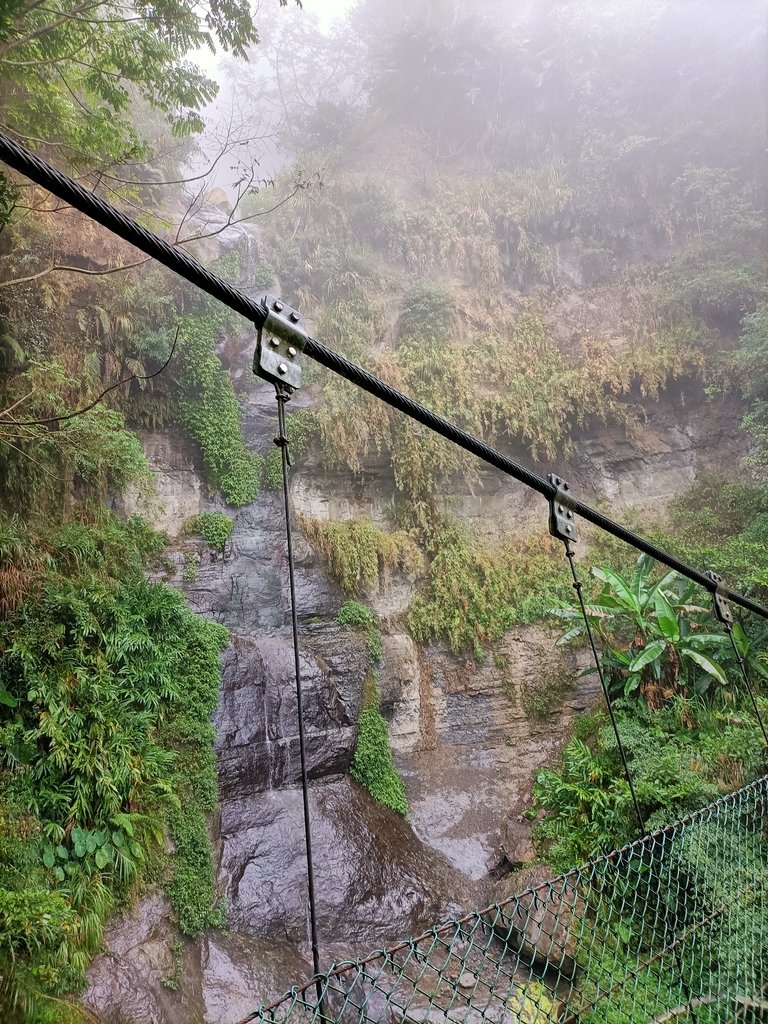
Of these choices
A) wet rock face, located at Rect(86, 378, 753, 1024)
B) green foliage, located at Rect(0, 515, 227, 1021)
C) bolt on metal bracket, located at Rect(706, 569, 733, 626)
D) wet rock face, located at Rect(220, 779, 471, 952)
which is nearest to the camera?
bolt on metal bracket, located at Rect(706, 569, 733, 626)

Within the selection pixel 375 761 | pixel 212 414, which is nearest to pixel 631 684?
pixel 375 761

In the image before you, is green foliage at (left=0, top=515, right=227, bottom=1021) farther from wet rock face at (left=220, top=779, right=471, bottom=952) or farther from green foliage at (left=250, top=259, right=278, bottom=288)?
green foliage at (left=250, top=259, right=278, bottom=288)

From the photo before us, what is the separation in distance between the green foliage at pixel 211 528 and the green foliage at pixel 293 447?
868 millimetres

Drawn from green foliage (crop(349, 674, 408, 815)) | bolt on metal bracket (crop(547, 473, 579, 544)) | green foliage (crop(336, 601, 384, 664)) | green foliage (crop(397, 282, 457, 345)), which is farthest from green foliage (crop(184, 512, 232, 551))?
bolt on metal bracket (crop(547, 473, 579, 544))

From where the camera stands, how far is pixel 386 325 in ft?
30.2

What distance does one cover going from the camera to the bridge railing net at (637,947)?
2.01 meters

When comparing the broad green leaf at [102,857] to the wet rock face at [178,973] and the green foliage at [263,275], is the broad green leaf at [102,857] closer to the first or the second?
the wet rock face at [178,973]

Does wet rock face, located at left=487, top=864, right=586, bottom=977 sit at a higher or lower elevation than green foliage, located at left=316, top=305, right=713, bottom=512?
lower

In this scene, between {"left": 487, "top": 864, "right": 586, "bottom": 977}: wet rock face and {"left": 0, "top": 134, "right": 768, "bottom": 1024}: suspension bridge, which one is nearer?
{"left": 0, "top": 134, "right": 768, "bottom": 1024}: suspension bridge

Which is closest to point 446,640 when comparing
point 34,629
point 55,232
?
point 34,629

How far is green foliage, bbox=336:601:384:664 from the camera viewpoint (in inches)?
262

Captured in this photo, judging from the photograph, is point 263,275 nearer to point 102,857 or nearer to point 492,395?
point 492,395

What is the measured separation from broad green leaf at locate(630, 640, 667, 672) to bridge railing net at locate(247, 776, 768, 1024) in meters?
1.35

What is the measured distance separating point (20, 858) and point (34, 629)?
4.96 feet
